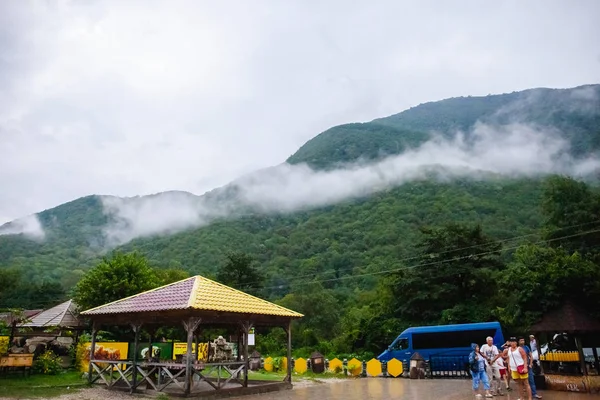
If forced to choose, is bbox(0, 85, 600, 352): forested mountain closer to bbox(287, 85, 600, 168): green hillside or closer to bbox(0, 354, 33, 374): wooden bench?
bbox(287, 85, 600, 168): green hillside

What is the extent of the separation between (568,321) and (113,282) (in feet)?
79.9

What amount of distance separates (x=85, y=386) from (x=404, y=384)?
12.1 metres

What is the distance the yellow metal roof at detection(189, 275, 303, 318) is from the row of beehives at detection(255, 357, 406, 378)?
21.5ft

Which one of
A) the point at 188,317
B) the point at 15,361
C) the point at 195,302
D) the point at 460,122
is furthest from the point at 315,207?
the point at 460,122

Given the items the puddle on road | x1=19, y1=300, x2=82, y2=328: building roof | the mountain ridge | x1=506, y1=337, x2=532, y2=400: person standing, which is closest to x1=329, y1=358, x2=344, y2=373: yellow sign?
the puddle on road

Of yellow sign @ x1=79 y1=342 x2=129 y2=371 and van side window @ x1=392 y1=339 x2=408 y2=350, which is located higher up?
yellow sign @ x1=79 y1=342 x2=129 y2=371

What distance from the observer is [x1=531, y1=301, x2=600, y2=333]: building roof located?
13700 millimetres

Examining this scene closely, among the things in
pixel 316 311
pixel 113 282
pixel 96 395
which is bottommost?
pixel 96 395

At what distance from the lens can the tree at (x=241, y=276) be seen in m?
48.9

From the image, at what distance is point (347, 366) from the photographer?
74.7 ft

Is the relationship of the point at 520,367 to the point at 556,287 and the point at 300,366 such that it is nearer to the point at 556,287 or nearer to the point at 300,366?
the point at 556,287

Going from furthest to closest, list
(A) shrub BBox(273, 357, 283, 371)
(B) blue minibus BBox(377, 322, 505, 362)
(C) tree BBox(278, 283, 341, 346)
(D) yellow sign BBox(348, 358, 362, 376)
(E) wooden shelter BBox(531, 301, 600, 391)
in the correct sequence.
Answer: (C) tree BBox(278, 283, 341, 346) < (A) shrub BBox(273, 357, 283, 371) < (B) blue minibus BBox(377, 322, 505, 362) < (D) yellow sign BBox(348, 358, 362, 376) < (E) wooden shelter BBox(531, 301, 600, 391)

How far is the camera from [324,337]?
45844mm

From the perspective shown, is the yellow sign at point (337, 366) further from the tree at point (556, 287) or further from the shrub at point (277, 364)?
the tree at point (556, 287)
